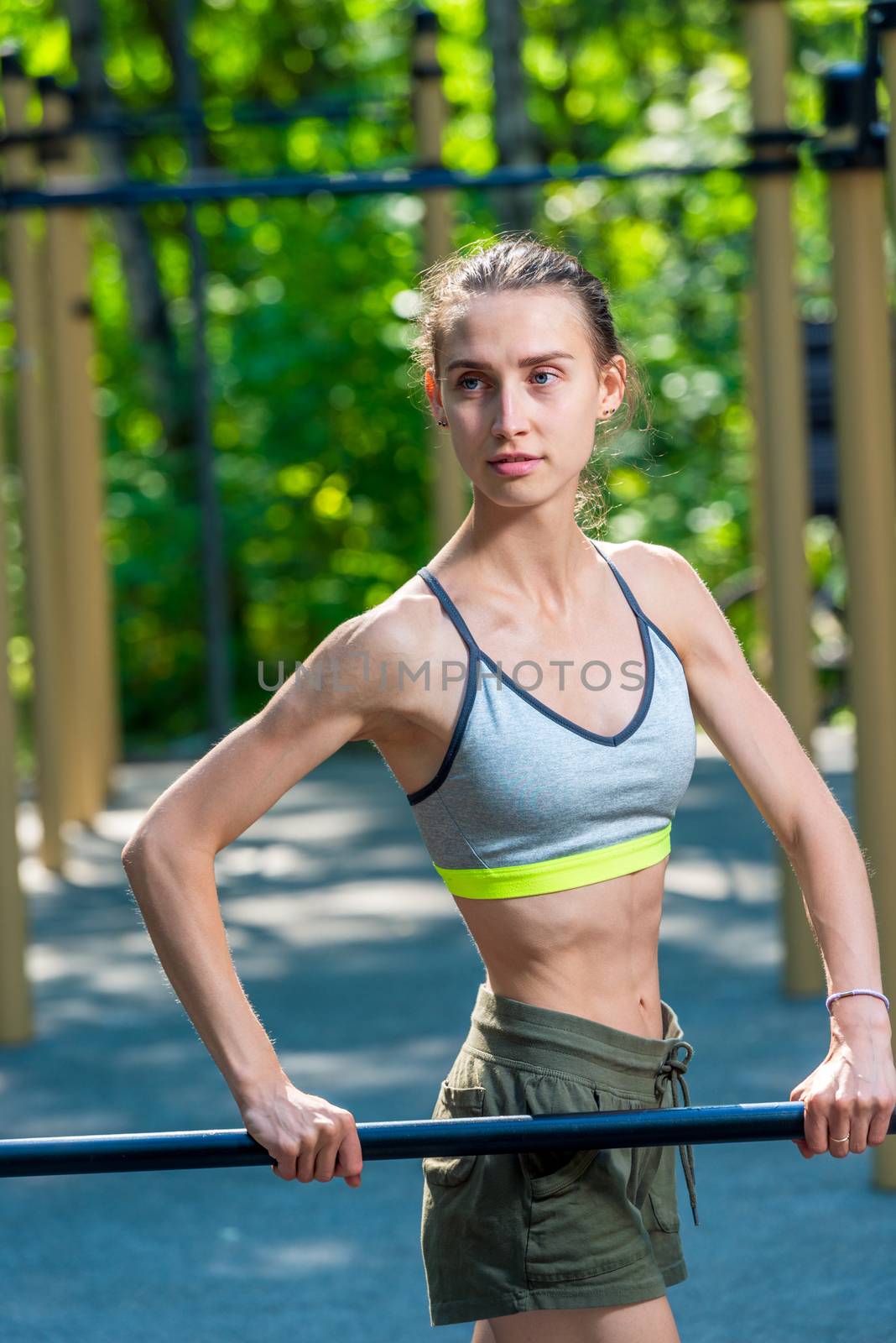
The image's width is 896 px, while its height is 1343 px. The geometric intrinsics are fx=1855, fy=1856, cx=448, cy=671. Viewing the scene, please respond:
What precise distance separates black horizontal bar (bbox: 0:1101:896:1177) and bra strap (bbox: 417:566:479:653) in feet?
1.55

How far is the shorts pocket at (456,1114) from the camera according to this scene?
6.33 ft

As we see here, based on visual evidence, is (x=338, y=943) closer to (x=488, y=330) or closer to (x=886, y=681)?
(x=886, y=681)

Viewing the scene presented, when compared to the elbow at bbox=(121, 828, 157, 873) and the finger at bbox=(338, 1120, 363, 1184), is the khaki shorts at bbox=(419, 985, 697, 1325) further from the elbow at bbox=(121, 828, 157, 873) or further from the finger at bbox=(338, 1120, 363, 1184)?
the elbow at bbox=(121, 828, 157, 873)

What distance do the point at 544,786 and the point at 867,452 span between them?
260cm

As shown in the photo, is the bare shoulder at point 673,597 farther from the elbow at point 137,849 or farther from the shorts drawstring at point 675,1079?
the elbow at point 137,849

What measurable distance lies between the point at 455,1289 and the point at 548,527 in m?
0.80

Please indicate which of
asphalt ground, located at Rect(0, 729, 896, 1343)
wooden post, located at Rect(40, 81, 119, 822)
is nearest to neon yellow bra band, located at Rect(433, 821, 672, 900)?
asphalt ground, located at Rect(0, 729, 896, 1343)

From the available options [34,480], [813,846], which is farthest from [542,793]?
[34,480]

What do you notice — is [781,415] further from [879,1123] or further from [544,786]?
[879,1123]

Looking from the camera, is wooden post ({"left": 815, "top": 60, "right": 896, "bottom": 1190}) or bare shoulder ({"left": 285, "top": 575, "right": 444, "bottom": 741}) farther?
wooden post ({"left": 815, "top": 60, "right": 896, "bottom": 1190})

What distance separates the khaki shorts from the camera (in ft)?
6.21

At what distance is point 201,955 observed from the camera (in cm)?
170

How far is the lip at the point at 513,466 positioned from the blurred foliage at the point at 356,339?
1066 cm

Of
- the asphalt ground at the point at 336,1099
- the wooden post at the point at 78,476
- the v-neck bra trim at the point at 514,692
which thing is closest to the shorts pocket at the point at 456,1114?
the v-neck bra trim at the point at 514,692
